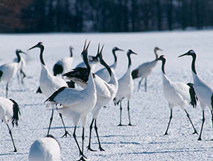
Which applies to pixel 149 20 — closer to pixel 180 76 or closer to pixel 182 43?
pixel 182 43

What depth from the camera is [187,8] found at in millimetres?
39250

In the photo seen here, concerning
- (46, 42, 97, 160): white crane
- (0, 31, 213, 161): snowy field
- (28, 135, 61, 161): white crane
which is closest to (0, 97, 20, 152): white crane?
(0, 31, 213, 161): snowy field

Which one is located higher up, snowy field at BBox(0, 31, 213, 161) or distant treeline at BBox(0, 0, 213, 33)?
distant treeline at BBox(0, 0, 213, 33)

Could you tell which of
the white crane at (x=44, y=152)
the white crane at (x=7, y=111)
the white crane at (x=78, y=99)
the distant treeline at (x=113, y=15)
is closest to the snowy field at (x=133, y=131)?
the white crane at (x=7, y=111)

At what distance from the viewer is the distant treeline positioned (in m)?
38.4

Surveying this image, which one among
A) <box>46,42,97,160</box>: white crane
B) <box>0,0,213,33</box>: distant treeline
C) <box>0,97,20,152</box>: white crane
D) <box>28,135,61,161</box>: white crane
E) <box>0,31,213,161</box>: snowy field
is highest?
<box>0,0,213,33</box>: distant treeline

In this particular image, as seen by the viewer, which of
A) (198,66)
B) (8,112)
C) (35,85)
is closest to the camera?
(8,112)

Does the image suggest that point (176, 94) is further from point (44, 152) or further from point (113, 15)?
point (113, 15)

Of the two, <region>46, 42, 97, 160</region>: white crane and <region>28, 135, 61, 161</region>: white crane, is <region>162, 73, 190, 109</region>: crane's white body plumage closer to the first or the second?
<region>46, 42, 97, 160</region>: white crane

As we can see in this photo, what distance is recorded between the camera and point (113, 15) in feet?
128

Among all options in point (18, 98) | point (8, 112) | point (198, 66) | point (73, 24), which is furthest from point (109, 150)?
point (73, 24)

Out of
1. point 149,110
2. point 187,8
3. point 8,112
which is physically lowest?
point 149,110

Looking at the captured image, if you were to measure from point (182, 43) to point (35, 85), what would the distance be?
13864mm

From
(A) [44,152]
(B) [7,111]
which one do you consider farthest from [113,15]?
(A) [44,152]
